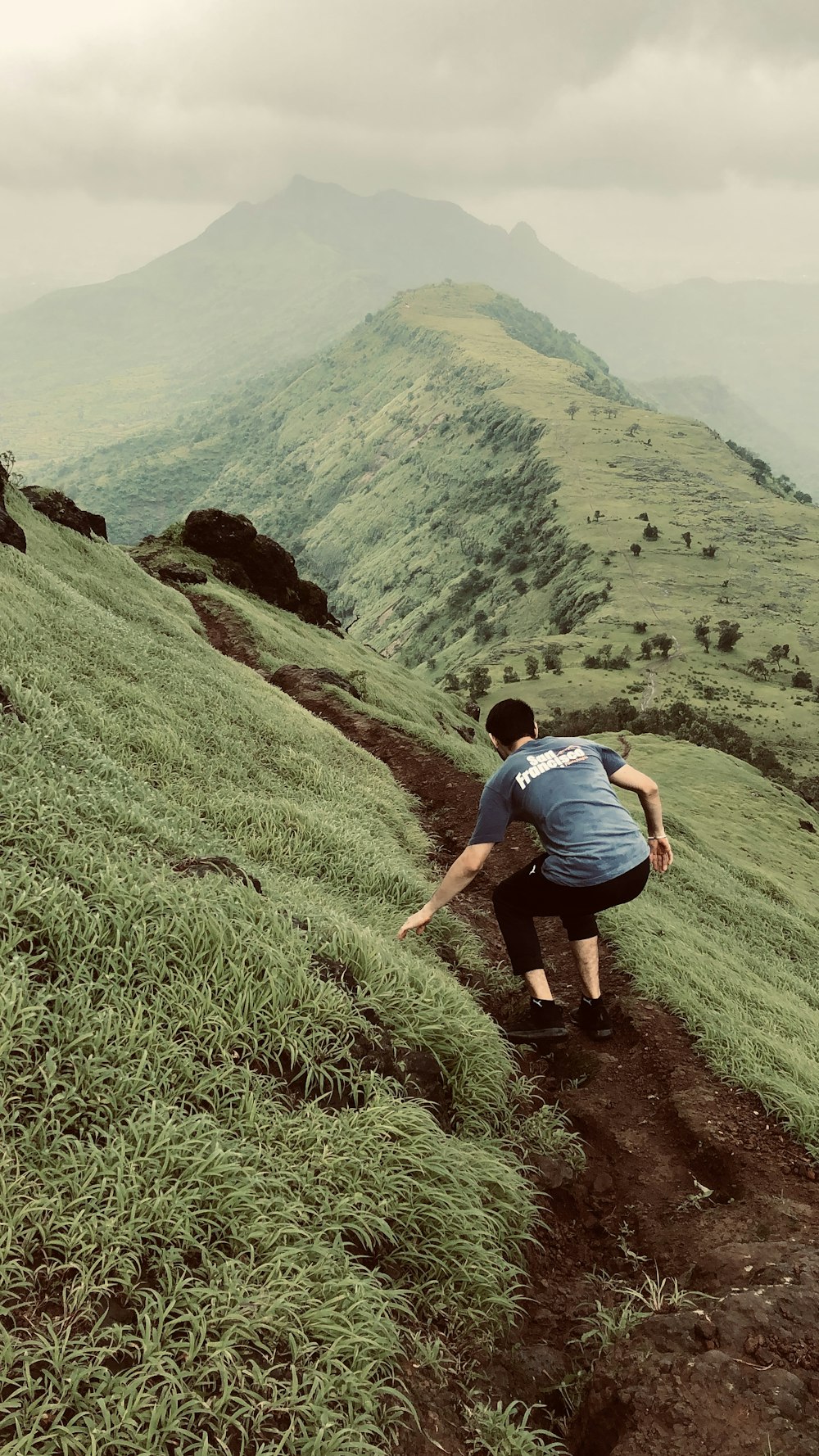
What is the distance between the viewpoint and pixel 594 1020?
6.33m

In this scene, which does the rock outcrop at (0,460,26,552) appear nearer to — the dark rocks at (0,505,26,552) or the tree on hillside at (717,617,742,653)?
the dark rocks at (0,505,26,552)

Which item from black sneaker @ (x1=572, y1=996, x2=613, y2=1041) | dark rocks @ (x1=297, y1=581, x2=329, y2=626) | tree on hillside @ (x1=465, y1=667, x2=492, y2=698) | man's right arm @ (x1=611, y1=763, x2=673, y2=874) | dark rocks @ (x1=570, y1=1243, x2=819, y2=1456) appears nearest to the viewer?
dark rocks @ (x1=570, y1=1243, x2=819, y2=1456)

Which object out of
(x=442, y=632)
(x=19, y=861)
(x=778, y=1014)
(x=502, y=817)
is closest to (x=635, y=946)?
(x=778, y=1014)

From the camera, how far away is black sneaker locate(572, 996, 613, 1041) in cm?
631

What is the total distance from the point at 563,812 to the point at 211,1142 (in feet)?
10.5

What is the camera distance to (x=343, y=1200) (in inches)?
140

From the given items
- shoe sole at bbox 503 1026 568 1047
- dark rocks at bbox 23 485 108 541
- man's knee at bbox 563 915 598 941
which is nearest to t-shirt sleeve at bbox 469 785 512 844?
man's knee at bbox 563 915 598 941

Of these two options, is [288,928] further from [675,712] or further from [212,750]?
[675,712]

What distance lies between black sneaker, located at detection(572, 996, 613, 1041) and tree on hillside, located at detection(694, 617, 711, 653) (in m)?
109

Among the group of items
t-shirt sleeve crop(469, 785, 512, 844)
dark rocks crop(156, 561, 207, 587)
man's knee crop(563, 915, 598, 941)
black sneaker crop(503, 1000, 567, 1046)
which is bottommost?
black sneaker crop(503, 1000, 567, 1046)

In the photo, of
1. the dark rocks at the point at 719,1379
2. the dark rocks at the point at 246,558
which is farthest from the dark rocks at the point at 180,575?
the dark rocks at the point at 719,1379

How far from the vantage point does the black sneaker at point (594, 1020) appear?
631 cm

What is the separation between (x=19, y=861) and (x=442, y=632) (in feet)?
500

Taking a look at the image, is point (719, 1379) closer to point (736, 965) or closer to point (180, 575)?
point (736, 965)
